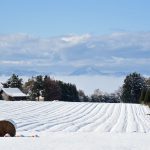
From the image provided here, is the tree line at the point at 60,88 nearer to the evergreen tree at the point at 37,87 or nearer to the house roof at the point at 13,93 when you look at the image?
the evergreen tree at the point at 37,87

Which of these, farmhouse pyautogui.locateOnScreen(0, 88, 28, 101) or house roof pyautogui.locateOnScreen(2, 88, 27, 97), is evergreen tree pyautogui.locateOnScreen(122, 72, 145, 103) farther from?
farmhouse pyautogui.locateOnScreen(0, 88, 28, 101)

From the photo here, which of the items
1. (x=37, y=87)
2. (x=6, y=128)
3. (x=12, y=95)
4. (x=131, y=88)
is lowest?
(x=6, y=128)

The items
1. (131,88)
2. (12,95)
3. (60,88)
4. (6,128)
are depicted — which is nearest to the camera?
(6,128)

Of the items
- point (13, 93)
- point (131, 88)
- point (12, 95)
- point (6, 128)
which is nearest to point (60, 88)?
point (131, 88)

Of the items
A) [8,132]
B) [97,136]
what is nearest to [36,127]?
[8,132]

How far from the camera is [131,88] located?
9369cm

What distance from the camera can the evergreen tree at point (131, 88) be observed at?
9169 centimetres

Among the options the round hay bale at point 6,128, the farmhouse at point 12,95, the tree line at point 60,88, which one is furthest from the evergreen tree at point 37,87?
the round hay bale at point 6,128

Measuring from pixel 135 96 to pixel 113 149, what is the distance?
3257 inches

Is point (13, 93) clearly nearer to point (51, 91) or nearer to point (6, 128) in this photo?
point (51, 91)

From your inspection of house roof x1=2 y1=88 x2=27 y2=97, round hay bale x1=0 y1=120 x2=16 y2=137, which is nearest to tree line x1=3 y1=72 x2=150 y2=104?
house roof x1=2 y1=88 x2=27 y2=97

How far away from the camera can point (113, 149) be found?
10.6 metres

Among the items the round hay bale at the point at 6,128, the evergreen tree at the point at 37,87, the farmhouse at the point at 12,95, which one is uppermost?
the evergreen tree at the point at 37,87

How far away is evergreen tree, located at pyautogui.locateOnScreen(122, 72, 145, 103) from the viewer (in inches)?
3610
